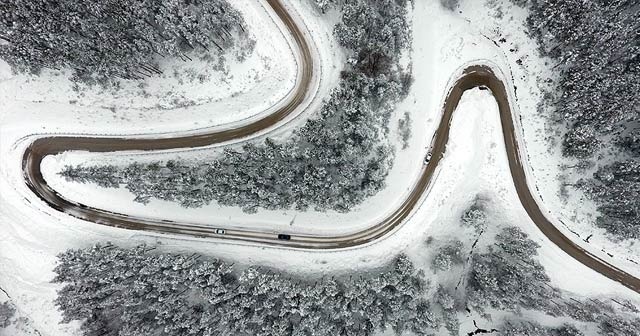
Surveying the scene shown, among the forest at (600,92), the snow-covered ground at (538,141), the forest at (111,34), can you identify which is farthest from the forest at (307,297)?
the forest at (111,34)

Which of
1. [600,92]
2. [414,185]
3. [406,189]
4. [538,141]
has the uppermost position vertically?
[600,92]

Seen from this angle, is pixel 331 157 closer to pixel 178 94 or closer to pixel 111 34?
pixel 178 94

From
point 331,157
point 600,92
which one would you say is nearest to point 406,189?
point 331,157

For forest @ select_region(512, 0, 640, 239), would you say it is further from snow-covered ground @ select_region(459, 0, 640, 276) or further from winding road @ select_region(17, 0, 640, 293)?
winding road @ select_region(17, 0, 640, 293)

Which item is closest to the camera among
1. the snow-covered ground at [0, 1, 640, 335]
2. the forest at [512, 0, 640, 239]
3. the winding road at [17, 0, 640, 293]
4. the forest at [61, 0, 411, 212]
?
the forest at [512, 0, 640, 239]

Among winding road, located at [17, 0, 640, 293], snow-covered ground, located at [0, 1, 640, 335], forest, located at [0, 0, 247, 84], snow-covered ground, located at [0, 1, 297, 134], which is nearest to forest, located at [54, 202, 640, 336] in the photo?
snow-covered ground, located at [0, 1, 640, 335]

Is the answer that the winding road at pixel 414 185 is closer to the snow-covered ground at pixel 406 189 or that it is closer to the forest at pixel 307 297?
the snow-covered ground at pixel 406 189

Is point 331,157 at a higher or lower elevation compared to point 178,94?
lower
